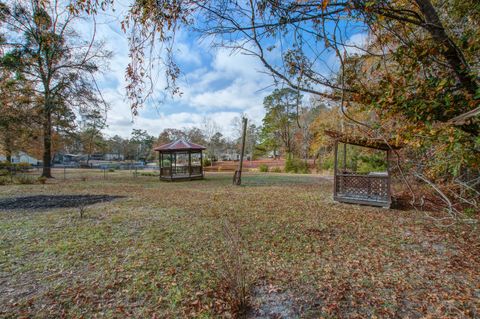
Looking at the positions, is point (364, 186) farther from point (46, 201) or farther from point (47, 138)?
point (47, 138)

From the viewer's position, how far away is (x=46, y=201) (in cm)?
766

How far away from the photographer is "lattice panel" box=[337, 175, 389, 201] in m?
7.35

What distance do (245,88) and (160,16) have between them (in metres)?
1.21

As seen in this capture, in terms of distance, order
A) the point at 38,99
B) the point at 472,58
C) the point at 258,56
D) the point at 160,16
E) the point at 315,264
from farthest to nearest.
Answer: the point at 38,99, the point at 315,264, the point at 472,58, the point at 258,56, the point at 160,16

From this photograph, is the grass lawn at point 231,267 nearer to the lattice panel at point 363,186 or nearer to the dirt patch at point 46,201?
the dirt patch at point 46,201

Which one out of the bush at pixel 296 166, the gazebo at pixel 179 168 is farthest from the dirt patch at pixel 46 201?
the bush at pixel 296 166

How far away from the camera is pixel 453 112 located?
2.07 metres

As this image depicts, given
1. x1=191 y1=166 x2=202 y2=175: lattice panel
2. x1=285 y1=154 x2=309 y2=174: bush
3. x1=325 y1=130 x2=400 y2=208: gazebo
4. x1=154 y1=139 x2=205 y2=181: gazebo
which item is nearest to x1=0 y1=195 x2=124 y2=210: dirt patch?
x1=154 y1=139 x2=205 y2=181: gazebo

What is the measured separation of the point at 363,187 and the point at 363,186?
3 centimetres

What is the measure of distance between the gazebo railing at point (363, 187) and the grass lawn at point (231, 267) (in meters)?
1.58

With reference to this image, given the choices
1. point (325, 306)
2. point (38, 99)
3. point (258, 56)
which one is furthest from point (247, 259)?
point (38, 99)

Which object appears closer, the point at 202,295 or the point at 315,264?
the point at 202,295

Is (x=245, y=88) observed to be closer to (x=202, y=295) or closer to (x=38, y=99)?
(x=202, y=295)

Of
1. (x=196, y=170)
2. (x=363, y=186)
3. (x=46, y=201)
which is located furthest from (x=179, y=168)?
(x=363, y=186)
